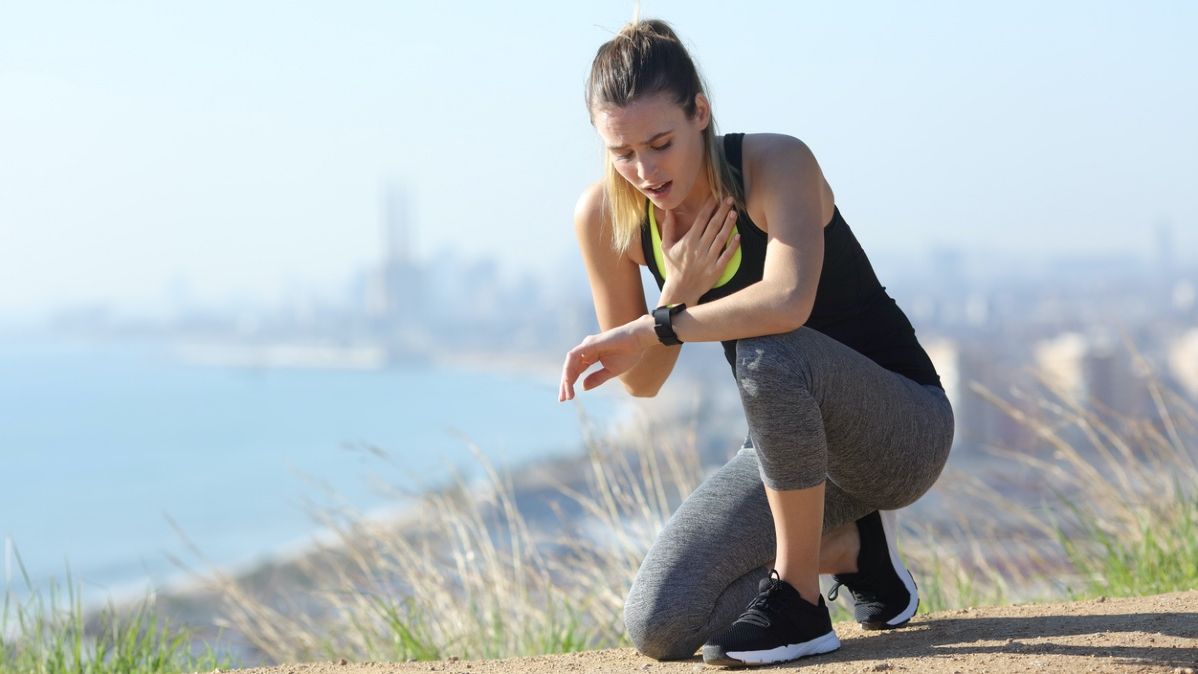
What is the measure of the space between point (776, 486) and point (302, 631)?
1713mm

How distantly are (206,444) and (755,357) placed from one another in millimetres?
65359

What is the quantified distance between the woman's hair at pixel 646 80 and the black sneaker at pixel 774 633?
0.72 meters

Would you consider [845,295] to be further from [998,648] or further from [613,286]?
[998,648]

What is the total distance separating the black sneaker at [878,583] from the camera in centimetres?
229

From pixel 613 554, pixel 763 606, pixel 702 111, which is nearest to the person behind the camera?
pixel 763 606

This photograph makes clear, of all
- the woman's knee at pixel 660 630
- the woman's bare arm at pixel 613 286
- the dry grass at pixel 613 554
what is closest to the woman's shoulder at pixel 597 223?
the woman's bare arm at pixel 613 286

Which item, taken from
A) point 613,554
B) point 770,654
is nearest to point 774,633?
point 770,654

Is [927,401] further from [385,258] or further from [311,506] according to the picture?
[385,258]

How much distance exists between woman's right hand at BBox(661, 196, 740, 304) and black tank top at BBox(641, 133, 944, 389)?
0.04 m

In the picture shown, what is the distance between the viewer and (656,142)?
2062 millimetres

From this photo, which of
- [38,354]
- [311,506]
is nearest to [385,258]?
[38,354]

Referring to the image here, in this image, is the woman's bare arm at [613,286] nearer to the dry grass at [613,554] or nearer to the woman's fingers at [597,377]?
the woman's fingers at [597,377]

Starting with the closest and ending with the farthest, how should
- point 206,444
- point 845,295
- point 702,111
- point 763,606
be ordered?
1. point 763,606
2. point 702,111
3. point 845,295
4. point 206,444

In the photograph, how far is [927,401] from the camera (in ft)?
7.29
